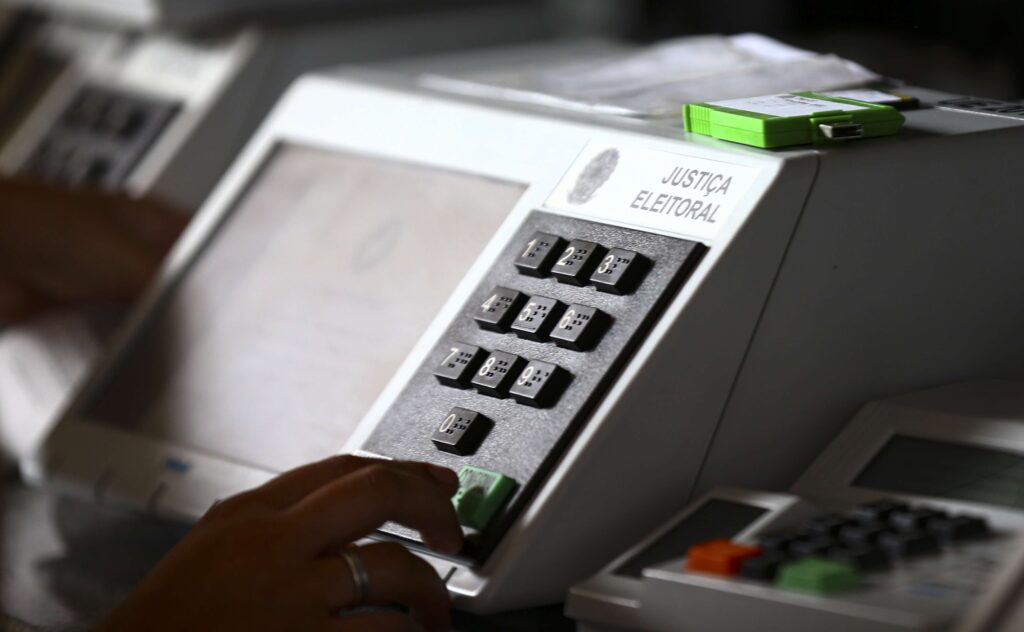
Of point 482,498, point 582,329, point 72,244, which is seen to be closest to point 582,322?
point 582,329

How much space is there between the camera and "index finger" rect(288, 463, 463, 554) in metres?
0.74

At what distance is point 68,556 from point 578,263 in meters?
0.46

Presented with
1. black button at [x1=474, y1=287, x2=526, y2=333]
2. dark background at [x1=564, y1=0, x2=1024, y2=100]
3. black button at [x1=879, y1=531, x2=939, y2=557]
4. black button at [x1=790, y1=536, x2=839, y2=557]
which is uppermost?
dark background at [x1=564, y1=0, x2=1024, y2=100]

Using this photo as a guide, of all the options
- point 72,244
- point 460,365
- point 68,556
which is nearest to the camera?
point 460,365

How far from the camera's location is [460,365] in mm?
850

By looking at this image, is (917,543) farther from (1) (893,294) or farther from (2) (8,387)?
(2) (8,387)

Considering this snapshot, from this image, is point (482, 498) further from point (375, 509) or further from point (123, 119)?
point (123, 119)

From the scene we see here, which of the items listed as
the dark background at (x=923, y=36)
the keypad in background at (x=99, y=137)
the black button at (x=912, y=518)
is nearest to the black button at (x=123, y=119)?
the keypad in background at (x=99, y=137)

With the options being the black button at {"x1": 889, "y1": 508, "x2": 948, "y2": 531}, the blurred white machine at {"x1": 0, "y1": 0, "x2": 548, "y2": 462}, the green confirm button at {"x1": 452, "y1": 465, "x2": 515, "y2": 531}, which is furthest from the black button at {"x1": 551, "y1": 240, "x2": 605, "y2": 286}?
the blurred white machine at {"x1": 0, "y1": 0, "x2": 548, "y2": 462}

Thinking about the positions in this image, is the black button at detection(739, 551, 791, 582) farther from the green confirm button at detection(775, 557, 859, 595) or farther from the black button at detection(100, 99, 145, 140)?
the black button at detection(100, 99, 145, 140)

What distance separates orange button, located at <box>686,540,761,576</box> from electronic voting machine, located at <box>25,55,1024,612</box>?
100 mm

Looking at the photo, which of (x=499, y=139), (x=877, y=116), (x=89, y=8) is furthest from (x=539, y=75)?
(x=89, y=8)

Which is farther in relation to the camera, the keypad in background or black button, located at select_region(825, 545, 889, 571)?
A: the keypad in background

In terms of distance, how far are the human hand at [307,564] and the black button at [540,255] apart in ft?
0.49
